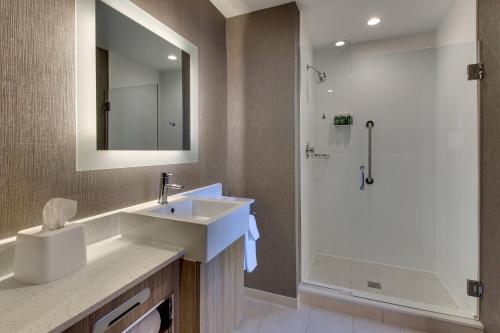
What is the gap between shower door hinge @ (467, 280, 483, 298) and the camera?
5.13ft

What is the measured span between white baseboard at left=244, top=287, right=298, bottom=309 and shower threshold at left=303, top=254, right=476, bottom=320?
0.20 meters

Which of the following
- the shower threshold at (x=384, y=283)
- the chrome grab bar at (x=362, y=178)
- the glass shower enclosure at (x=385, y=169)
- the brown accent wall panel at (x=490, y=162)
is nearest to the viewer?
the brown accent wall panel at (x=490, y=162)

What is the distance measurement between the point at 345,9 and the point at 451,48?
36.5 inches

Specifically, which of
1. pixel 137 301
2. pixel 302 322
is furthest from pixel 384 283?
pixel 137 301

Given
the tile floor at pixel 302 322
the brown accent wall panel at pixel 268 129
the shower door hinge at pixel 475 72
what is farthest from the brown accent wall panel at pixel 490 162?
the brown accent wall panel at pixel 268 129

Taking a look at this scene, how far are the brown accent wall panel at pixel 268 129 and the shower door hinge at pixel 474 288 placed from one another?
1.19 metres

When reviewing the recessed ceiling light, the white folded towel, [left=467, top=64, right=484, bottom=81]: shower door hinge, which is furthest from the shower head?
the white folded towel

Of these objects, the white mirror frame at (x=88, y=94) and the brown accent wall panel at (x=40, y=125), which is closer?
the brown accent wall panel at (x=40, y=125)

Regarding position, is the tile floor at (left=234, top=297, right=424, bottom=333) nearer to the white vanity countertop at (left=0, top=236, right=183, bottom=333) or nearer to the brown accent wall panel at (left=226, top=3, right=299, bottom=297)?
the brown accent wall panel at (left=226, top=3, right=299, bottom=297)

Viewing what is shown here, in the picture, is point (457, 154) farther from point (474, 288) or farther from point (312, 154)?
point (312, 154)

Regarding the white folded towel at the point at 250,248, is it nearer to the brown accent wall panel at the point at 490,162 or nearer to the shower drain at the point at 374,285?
the shower drain at the point at 374,285

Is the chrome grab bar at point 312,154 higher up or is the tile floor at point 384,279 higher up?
the chrome grab bar at point 312,154

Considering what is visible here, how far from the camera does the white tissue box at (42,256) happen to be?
72cm

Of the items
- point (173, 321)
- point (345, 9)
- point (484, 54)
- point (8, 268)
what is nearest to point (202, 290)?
point (173, 321)
